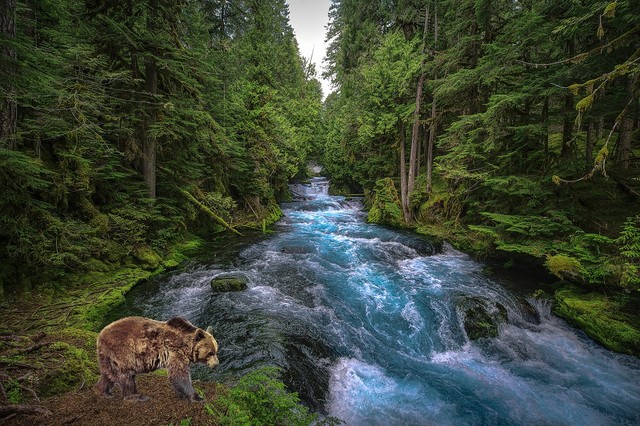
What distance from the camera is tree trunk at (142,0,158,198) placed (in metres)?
10.3

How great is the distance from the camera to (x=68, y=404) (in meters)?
2.94

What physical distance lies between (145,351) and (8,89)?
22.2 ft

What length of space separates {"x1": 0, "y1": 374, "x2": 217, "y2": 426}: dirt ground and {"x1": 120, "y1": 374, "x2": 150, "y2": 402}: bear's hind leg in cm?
5

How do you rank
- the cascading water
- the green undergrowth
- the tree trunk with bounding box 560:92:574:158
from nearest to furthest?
the green undergrowth < the cascading water < the tree trunk with bounding box 560:92:574:158

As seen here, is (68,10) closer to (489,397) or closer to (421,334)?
(421,334)

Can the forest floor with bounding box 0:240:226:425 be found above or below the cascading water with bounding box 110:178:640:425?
above

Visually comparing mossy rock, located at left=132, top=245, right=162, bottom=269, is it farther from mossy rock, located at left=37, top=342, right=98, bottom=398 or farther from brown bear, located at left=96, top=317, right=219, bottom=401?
brown bear, located at left=96, top=317, right=219, bottom=401

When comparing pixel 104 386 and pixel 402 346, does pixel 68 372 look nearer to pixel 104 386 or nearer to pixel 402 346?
pixel 104 386

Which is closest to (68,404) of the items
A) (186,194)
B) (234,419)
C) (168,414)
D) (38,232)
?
(168,414)

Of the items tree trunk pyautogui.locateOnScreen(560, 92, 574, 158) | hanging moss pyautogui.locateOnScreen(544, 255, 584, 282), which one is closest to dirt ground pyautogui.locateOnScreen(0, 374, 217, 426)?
hanging moss pyautogui.locateOnScreen(544, 255, 584, 282)

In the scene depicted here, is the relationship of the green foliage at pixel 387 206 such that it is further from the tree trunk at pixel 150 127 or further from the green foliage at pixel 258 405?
the green foliage at pixel 258 405

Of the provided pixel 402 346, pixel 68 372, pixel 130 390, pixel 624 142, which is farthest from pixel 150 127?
pixel 624 142

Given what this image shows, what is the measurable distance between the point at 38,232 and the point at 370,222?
1796 centimetres

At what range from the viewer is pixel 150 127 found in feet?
34.7
